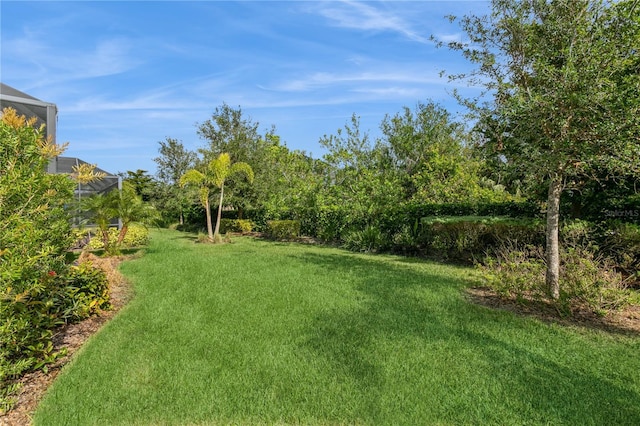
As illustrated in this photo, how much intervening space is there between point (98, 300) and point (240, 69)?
6.03 m

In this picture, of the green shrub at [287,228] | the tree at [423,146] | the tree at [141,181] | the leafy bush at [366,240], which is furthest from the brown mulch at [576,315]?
the tree at [141,181]

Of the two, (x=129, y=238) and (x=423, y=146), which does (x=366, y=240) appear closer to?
(x=129, y=238)

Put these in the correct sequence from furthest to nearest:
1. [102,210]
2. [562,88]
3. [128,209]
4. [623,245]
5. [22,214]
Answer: [128,209] → [102,210] → [623,245] → [562,88] → [22,214]

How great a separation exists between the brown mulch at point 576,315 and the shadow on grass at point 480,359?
15.7 inches

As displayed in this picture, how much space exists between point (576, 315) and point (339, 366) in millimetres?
3656

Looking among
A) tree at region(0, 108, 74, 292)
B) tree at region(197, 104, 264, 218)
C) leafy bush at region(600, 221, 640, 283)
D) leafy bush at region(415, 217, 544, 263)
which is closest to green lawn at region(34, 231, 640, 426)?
tree at region(0, 108, 74, 292)

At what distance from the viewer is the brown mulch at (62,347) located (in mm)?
2736

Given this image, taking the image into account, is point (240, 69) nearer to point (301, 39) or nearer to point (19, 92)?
point (301, 39)

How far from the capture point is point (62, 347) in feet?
12.8

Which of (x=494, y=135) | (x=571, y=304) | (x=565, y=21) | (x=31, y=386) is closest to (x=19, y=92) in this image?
(x=31, y=386)

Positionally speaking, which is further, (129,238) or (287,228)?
(287,228)

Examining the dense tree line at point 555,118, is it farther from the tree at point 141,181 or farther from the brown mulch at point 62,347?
the tree at point 141,181

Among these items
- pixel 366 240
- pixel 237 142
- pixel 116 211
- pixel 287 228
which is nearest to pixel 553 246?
pixel 366 240

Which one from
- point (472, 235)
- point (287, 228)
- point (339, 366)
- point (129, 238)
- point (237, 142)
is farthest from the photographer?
point (237, 142)
